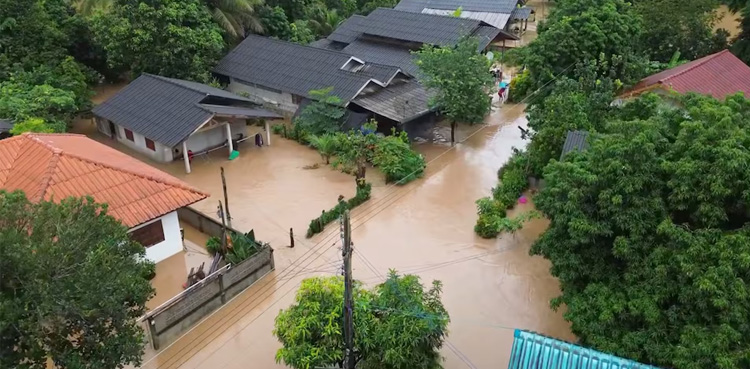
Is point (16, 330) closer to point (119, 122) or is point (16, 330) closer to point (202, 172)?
point (202, 172)

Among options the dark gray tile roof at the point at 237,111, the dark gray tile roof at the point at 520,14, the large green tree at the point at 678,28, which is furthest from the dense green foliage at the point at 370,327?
the dark gray tile roof at the point at 520,14

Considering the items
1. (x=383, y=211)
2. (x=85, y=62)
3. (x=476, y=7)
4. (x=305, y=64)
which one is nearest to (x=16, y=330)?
(x=383, y=211)

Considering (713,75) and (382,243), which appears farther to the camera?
(713,75)

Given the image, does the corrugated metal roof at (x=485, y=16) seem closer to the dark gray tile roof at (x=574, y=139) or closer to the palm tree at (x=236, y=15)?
the palm tree at (x=236, y=15)

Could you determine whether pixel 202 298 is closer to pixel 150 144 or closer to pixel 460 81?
pixel 150 144

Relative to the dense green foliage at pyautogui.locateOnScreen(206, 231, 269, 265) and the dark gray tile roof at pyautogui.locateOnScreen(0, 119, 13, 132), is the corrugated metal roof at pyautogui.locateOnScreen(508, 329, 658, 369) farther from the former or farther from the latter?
the dark gray tile roof at pyautogui.locateOnScreen(0, 119, 13, 132)

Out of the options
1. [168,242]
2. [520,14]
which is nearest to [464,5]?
[520,14]
